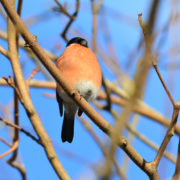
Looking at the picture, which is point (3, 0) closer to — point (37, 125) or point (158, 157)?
point (37, 125)

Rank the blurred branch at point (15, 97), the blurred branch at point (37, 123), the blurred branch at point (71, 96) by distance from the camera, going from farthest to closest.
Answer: the blurred branch at point (15, 97) < the blurred branch at point (37, 123) < the blurred branch at point (71, 96)

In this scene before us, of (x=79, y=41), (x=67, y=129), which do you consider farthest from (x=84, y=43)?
(x=67, y=129)

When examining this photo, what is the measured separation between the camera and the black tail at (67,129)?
3100 mm

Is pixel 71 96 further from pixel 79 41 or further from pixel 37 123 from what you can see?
pixel 79 41

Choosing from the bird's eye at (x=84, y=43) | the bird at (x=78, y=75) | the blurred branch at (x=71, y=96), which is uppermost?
the bird's eye at (x=84, y=43)

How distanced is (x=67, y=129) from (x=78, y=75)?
2.18 feet

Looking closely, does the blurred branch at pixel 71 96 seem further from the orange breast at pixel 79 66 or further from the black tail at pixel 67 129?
the black tail at pixel 67 129

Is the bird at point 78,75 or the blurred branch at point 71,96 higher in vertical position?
the bird at point 78,75

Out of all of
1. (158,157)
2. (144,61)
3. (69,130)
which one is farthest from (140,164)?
(69,130)

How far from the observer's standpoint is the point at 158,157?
165cm

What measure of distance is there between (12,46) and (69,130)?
3.83 feet

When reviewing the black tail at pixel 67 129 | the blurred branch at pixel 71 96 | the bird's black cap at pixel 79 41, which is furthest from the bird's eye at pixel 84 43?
the blurred branch at pixel 71 96

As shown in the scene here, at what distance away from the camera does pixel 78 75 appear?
110 inches

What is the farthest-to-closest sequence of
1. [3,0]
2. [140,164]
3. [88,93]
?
1. [88,93]
2. [140,164]
3. [3,0]
